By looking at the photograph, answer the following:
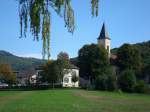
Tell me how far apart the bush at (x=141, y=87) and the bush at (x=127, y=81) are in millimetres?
864

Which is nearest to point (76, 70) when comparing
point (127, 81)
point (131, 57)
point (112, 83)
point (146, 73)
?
point (131, 57)

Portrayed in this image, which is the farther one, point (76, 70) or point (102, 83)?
point (76, 70)

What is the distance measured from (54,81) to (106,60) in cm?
1609

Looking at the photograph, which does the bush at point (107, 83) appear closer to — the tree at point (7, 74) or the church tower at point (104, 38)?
the tree at point (7, 74)

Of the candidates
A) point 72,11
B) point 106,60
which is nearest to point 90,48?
point 106,60

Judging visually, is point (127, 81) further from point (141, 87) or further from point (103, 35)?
point (103, 35)

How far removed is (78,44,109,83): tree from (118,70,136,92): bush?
24.3 metres

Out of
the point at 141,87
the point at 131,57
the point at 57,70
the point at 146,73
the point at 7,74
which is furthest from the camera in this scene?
the point at 7,74

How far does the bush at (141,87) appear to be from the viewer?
83.8 meters

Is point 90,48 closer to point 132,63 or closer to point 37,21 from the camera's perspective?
point 132,63

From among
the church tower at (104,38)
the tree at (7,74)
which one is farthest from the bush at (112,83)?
the church tower at (104,38)

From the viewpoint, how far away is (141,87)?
279 ft

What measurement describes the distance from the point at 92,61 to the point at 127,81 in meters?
29.7

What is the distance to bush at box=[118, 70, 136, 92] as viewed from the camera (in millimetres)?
85925
